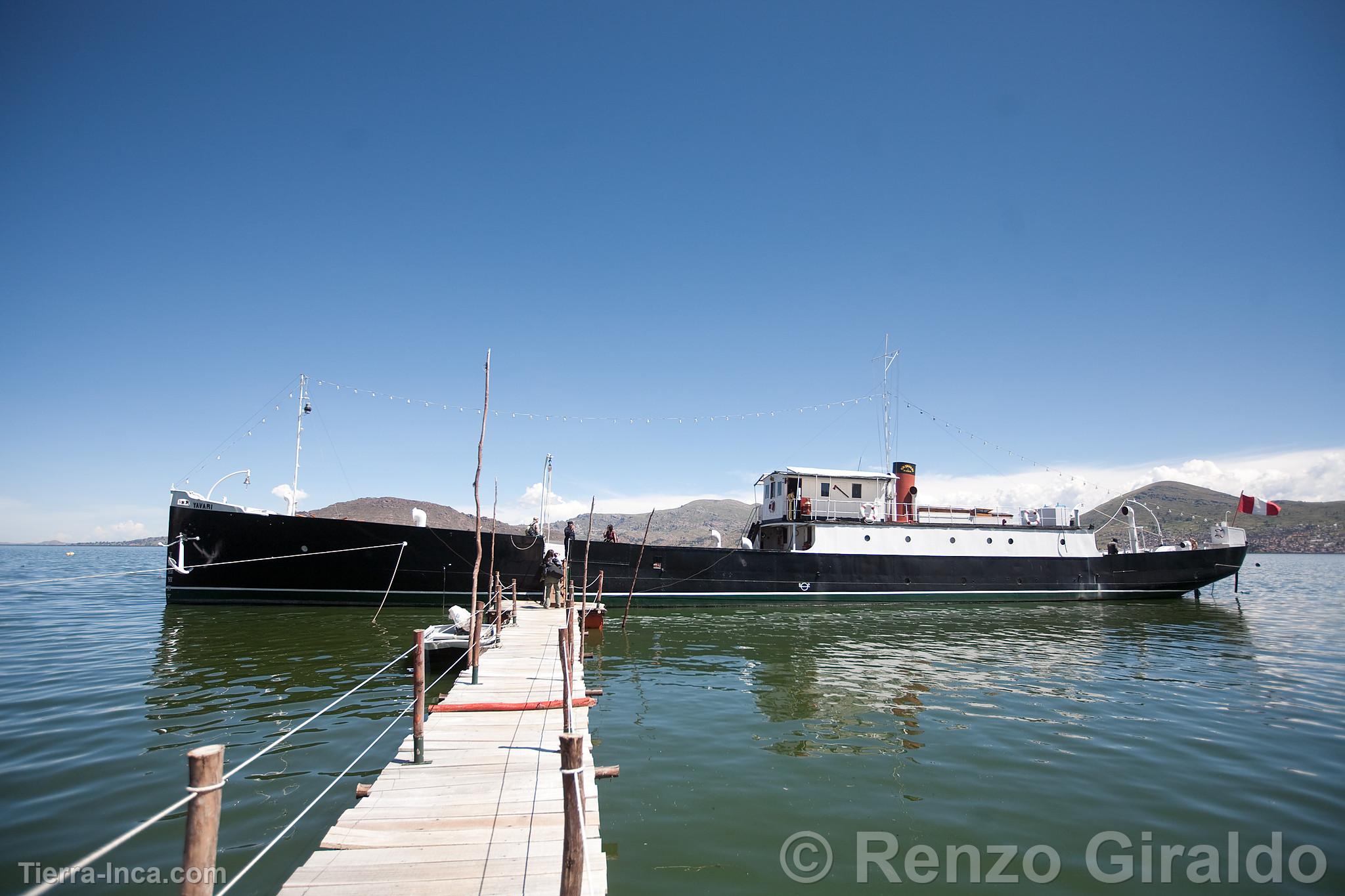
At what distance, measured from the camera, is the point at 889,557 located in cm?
2645

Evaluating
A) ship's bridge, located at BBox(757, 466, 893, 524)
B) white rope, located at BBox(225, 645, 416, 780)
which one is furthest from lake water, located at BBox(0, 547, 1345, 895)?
ship's bridge, located at BBox(757, 466, 893, 524)

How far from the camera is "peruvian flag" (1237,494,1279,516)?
26.0m

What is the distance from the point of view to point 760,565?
24.9m

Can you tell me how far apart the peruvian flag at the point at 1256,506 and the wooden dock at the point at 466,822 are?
3069 cm

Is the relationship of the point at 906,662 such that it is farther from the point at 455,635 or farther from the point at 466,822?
the point at 466,822

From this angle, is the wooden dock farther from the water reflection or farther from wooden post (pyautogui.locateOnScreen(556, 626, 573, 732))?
the water reflection

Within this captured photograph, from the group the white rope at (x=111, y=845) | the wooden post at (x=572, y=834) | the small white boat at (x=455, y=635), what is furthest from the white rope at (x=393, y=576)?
the wooden post at (x=572, y=834)

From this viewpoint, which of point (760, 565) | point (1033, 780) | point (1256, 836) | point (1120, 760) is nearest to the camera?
point (1256, 836)

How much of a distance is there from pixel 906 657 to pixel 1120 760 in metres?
6.89

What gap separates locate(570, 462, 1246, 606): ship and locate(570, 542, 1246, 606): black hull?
40 mm

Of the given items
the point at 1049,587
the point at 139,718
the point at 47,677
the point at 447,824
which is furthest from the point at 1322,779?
the point at 1049,587

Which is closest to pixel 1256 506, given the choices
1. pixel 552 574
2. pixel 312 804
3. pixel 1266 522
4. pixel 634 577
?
pixel 634 577

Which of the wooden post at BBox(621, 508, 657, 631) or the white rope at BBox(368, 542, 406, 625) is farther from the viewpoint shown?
the white rope at BBox(368, 542, 406, 625)

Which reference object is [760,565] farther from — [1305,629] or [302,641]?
[1305,629]
